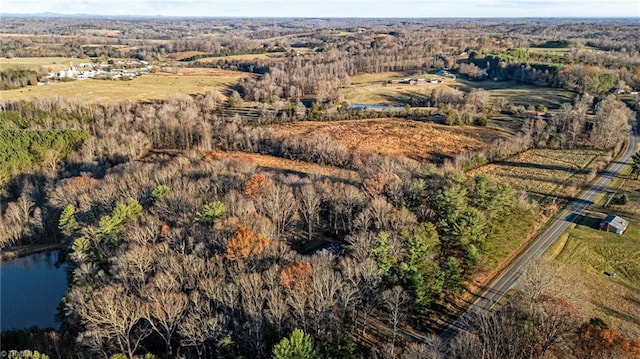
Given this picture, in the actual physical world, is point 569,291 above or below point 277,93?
below

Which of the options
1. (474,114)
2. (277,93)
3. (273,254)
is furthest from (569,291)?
(277,93)

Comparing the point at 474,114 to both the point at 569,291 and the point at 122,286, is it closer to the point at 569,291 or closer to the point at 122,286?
the point at 569,291

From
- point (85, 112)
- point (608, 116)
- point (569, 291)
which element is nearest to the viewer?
point (569, 291)

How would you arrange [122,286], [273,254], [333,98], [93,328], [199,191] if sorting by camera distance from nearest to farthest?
[93,328] < [122,286] < [273,254] < [199,191] < [333,98]

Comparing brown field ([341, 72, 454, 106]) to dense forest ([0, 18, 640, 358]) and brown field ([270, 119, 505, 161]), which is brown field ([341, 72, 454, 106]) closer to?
brown field ([270, 119, 505, 161])

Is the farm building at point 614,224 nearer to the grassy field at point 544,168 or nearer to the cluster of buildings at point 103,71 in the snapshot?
the grassy field at point 544,168

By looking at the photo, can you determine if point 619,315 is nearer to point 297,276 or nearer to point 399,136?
point 297,276

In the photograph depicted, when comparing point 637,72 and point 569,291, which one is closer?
point 569,291
